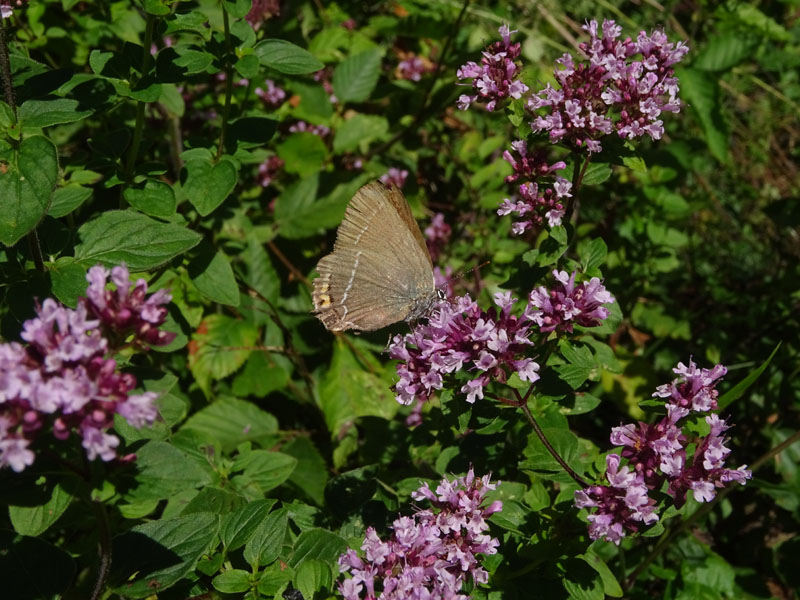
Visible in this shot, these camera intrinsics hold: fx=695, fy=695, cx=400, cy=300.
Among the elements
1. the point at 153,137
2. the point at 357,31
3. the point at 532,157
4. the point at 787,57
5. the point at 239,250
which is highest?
the point at 787,57

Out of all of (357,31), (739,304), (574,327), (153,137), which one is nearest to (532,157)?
(574,327)

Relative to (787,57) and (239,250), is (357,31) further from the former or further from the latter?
(787,57)

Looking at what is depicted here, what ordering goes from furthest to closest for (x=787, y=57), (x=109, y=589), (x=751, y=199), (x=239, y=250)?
(x=751, y=199), (x=787, y=57), (x=239, y=250), (x=109, y=589)

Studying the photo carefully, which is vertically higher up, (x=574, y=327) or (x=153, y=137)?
(x=574, y=327)

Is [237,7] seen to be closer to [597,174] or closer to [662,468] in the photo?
[597,174]

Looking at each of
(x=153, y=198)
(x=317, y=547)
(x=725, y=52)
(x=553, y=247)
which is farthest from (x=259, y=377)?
(x=725, y=52)

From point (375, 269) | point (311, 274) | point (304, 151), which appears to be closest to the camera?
point (375, 269)
